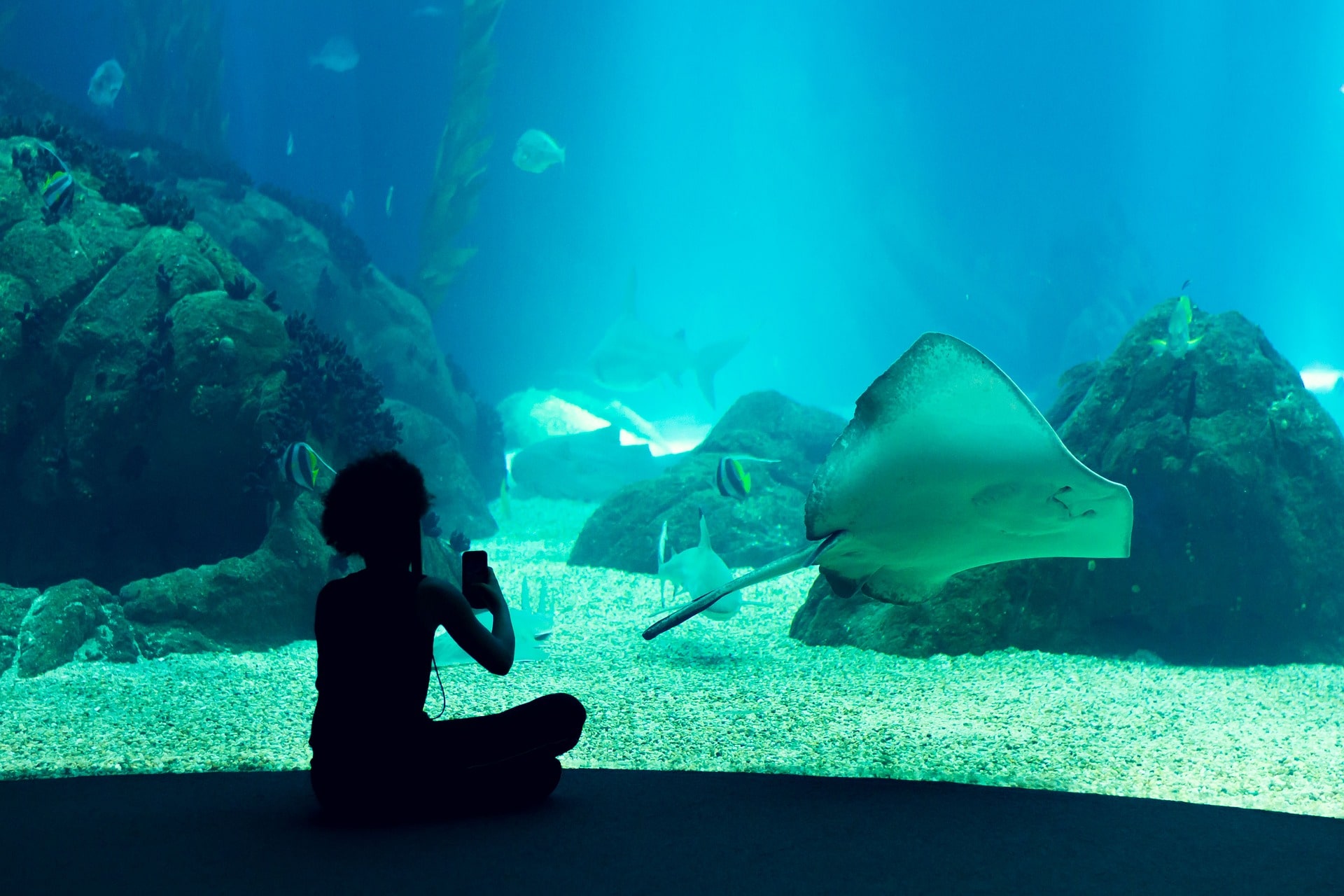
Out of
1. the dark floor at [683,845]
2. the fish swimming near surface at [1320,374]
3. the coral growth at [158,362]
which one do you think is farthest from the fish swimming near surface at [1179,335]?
the fish swimming near surface at [1320,374]

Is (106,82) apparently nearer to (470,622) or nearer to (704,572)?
(704,572)

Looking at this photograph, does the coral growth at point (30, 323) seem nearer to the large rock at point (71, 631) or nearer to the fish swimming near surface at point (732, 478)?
the large rock at point (71, 631)

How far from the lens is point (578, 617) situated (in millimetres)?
6066

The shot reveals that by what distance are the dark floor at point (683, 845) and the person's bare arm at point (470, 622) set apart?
17.0 inches

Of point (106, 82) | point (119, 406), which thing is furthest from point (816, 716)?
point (106, 82)

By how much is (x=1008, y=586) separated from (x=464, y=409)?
34.3 ft

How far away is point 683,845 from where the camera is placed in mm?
1893

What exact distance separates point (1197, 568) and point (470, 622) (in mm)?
4417

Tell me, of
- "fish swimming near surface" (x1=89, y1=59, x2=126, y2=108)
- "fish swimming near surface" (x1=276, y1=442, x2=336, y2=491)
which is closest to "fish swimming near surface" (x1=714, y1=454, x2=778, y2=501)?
"fish swimming near surface" (x1=276, y1=442, x2=336, y2=491)

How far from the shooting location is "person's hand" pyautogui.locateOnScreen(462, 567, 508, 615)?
6.21 feet

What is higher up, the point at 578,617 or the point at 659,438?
the point at 659,438

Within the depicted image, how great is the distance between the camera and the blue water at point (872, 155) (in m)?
24.8

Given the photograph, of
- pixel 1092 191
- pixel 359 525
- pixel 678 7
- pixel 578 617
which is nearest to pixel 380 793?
pixel 359 525

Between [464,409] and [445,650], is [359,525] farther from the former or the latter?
[464,409]
